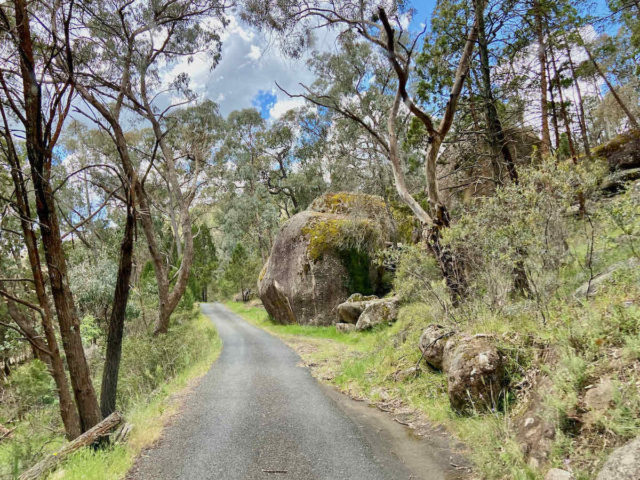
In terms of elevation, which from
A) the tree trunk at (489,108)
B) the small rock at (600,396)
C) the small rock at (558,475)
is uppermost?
the tree trunk at (489,108)

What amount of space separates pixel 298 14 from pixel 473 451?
29.0 feet

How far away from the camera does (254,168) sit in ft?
87.7

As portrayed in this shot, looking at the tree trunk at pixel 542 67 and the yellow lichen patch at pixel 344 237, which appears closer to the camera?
the tree trunk at pixel 542 67

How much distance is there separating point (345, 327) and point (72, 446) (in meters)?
8.62

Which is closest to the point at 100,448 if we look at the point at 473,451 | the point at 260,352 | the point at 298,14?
the point at 473,451

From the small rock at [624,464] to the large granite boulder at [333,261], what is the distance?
11709 millimetres

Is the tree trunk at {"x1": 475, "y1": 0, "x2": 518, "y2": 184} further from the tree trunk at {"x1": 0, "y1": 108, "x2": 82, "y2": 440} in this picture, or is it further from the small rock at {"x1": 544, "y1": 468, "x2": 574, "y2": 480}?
the tree trunk at {"x1": 0, "y1": 108, "x2": 82, "y2": 440}

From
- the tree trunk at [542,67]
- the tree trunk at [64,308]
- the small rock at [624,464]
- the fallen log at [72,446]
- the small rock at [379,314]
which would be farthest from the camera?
the small rock at [379,314]

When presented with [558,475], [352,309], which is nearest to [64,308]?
[558,475]

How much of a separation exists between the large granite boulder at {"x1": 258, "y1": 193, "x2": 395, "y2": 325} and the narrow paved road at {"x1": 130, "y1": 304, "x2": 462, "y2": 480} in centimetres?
696

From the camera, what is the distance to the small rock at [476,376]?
3918mm

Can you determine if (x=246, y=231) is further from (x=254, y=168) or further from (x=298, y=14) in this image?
(x=298, y=14)

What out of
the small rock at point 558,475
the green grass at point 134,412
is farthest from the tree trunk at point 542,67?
the green grass at point 134,412

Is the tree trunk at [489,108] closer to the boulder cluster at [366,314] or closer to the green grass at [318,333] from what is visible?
the boulder cluster at [366,314]
